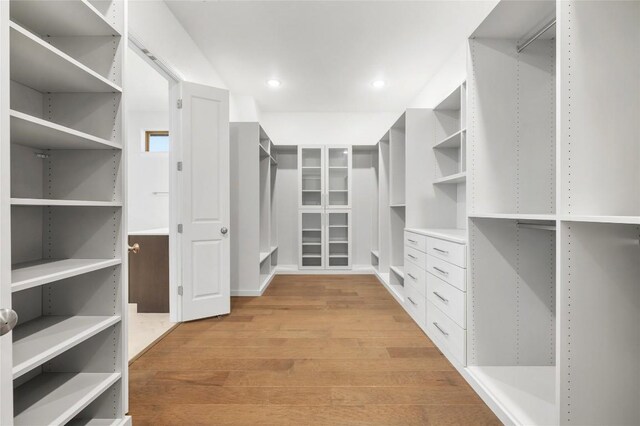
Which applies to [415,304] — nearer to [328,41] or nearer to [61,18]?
[328,41]

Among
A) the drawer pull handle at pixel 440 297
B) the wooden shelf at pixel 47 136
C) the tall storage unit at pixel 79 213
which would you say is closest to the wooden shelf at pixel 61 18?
the tall storage unit at pixel 79 213

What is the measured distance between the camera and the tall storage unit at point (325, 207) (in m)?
4.91

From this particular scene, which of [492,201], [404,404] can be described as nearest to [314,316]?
[404,404]

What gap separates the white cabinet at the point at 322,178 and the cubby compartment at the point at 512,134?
10.1ft

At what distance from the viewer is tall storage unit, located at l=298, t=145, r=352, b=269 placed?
16.1 feet

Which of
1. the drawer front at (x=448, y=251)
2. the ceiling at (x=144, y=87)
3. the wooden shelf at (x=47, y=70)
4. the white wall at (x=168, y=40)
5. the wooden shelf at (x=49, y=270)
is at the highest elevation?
the ceiling at (x=144, y=87)

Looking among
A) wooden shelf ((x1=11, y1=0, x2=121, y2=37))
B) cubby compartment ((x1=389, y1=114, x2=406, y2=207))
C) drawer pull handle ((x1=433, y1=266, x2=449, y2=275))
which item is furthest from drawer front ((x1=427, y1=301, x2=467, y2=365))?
wooden shelf ((x1=11, y1=0, x2=121, y2=37))

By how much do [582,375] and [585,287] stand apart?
0.33m

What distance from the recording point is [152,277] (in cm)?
303

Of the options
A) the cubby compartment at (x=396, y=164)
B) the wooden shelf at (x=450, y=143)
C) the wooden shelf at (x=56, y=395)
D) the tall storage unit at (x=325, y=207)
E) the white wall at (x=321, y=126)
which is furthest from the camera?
the white wall at (x=321, y=126)

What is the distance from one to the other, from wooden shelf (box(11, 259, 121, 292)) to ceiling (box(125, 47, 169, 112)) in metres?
2.61

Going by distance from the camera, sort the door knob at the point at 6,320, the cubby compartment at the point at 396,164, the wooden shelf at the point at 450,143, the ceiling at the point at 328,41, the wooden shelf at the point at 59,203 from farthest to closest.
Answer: the cubby compartment at the point at 396,164, the wooden shelf at the point at 450,143, the ceiling at the point at 328,41, the wooden shelf at the point at 59,203, the door knob at the point at 6,320

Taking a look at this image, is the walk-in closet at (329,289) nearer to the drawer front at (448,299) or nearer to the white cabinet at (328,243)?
the drawer front at (448,299)

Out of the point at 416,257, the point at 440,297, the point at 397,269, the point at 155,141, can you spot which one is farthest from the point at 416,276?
the point at 155,141
